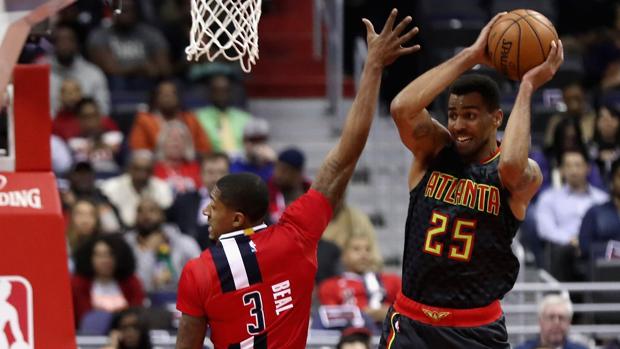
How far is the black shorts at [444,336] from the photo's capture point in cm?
635

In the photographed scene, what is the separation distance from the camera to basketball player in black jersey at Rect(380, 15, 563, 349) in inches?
248

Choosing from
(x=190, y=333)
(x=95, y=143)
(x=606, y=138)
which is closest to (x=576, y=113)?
(x=606, y=138)

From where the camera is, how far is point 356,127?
6.17 meters

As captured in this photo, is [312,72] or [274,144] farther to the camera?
[312,72]

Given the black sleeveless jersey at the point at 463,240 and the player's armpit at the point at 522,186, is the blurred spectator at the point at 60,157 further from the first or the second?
the player's armpit at the point at 522,186

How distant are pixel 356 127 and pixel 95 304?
5.23m

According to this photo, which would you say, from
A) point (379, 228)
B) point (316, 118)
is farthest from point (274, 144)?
point (379, 228)

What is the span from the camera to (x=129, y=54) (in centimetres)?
1489

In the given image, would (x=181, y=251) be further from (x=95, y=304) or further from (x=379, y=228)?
(x=379, y=228)

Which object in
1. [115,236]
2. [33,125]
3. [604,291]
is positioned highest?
[33,125]

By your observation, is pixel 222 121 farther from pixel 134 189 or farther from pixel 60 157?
pixel 60 157

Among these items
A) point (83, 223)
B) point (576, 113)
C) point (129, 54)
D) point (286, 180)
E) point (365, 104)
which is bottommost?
point (83, 223)

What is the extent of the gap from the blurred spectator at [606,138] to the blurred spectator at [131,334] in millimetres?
5746

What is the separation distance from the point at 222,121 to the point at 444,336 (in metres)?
7.73
